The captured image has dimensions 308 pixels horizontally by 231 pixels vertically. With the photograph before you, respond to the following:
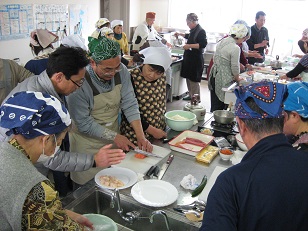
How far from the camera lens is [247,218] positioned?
95cm

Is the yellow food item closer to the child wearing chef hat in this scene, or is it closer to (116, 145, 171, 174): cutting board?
(116, 145, 171, 174): cutting board

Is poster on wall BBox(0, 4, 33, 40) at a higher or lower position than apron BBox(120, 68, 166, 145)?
higher

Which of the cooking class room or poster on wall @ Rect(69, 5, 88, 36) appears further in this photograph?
poster on wall @ Rect(69, 5, 88, 36)

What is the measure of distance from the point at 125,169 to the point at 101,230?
0.45m

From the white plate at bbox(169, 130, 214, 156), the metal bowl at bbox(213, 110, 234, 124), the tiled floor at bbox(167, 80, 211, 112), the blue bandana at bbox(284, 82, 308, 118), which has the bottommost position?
the tiled floor at bbox(167, 80, 211, 112)

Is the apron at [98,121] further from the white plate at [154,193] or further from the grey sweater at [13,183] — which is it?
the grey sweater at [13,183]

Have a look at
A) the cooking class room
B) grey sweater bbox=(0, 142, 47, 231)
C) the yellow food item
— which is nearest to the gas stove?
the cooking class room

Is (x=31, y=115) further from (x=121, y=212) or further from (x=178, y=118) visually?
(x=178, y=118)

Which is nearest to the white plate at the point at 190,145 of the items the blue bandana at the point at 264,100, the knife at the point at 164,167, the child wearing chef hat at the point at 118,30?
the knife at the point at 164,167

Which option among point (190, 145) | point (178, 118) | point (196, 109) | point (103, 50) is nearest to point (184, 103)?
point (196, 109)

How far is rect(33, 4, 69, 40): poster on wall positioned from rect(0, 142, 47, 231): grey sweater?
4.08 m

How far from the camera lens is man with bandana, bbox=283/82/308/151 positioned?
1494 millimetres

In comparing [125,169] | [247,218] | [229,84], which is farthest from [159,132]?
[229,84]

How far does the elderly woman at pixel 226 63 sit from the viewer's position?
3.70 m
